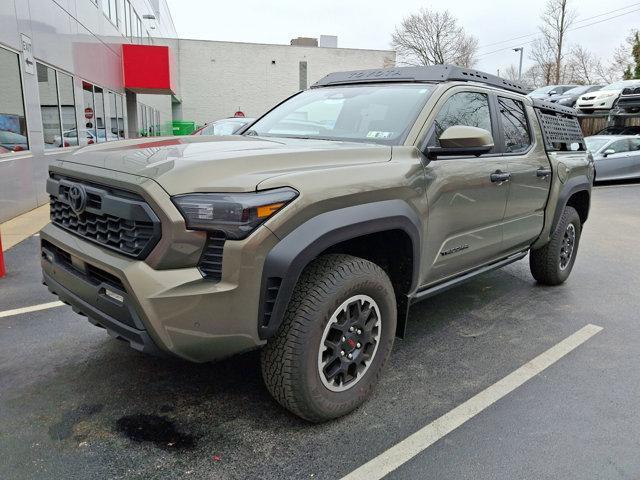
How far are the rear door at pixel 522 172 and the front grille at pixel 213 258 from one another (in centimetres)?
252

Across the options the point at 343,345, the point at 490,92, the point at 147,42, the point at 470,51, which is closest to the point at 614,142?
the point at 490,92

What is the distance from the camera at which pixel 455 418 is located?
9.42ft

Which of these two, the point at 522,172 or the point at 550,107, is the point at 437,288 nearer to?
the point at 522,172

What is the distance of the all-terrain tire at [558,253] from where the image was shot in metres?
4.99

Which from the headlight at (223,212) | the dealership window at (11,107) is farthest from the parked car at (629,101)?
the headlight at (223,212)

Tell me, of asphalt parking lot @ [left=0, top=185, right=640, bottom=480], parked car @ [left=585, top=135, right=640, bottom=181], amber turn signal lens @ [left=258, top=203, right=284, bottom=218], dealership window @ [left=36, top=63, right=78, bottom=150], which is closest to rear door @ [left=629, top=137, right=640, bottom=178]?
parked car @ [left=585, top=135, right=640, bottom=181]

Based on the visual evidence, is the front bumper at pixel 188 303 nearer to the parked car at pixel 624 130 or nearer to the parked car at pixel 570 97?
the parked car at pixel 624 130

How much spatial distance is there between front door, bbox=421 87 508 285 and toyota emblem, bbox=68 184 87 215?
1.90 m

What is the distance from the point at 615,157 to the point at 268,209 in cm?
1570

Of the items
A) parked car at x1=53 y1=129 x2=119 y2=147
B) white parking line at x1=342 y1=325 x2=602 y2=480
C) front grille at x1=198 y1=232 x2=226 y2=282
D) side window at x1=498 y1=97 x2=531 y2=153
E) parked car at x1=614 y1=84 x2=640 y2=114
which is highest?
parked car at x1=614 y1=84 x2=640 y2=114

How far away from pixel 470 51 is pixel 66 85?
55012 millimetres

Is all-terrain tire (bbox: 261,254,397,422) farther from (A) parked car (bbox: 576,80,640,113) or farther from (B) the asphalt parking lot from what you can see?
(A) parked car (bbox: 576,80,640,113)

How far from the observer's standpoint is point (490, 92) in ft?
13.1

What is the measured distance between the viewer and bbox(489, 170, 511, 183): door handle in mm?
3655
